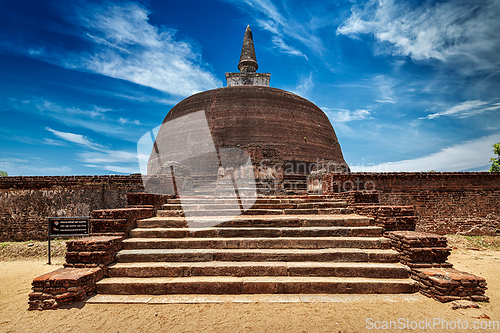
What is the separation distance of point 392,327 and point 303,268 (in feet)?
4.06

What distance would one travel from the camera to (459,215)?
324 inches

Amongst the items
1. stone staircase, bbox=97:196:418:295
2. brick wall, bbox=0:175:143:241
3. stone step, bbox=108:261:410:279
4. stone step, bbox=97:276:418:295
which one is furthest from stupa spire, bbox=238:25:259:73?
stone step, bbox=97:276:418:295

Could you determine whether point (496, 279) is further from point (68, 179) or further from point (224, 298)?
point (68, 179)

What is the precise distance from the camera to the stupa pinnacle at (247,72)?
20031 mm

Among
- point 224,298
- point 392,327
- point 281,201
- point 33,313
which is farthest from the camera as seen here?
point 281,201

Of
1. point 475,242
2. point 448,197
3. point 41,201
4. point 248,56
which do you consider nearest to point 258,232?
point 41,201

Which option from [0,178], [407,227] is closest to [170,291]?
[407,227]

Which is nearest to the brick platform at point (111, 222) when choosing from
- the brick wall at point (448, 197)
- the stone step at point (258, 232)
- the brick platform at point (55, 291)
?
the stone step at point (258, 232)

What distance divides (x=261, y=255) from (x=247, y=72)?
61.4 ft

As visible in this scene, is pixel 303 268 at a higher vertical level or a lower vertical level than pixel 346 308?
higher

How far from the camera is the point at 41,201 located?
757 centimetres

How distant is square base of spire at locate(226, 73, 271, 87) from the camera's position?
Result: 20.0m

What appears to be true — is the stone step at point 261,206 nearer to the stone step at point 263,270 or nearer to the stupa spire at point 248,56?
the stone step at point 263,270

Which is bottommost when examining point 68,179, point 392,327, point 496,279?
point 496,279
